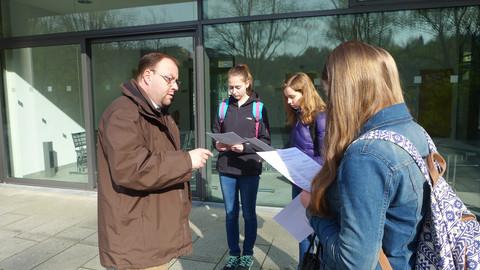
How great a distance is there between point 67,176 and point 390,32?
5.63 metres

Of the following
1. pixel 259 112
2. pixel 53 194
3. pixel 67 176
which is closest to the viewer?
pixel 259 112

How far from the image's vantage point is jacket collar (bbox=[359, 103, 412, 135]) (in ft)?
3.75

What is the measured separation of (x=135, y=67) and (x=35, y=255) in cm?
306

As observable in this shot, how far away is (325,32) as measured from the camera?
4641 mm

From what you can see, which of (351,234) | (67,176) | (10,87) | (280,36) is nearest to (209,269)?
(351,234)

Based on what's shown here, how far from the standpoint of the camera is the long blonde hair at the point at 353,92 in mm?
1157

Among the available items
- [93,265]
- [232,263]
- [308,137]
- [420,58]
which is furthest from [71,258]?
[420,58]

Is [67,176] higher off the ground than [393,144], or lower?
lower

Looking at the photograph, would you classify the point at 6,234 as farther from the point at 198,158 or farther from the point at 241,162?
the point at 198,158

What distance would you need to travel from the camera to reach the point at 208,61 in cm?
512

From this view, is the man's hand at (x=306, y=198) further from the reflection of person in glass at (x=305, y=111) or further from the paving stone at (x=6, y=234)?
the paving stone at (x=6, y=234)

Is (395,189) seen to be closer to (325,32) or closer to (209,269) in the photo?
(209,269)

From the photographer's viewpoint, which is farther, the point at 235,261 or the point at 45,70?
the point at 45,70

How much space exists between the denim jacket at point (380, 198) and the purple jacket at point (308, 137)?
150 cm
